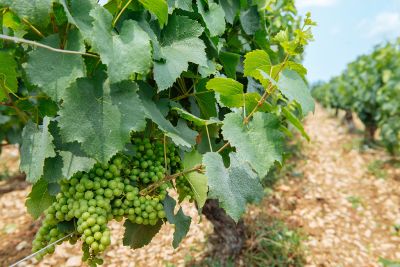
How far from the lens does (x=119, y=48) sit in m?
1.17

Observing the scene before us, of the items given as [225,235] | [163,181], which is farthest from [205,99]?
[225,235]

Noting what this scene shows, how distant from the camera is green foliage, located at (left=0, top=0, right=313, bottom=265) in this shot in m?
1.19

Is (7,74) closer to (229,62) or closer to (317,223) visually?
(229,62)

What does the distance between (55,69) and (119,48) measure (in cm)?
22

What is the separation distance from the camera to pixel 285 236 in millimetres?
4457

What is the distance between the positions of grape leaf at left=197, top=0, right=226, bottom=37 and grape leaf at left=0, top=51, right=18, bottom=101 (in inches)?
32.4

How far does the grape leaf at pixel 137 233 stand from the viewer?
1679 mm

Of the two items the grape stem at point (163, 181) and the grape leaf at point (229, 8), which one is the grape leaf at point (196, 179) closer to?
the grape stem at point (163, 181)

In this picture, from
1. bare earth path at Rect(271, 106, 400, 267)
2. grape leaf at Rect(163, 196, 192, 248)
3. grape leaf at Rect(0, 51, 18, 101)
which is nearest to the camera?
grape leaf at Rect(0, 51, 18, 101)

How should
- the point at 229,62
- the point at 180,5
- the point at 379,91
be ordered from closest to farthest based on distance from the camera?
the point at 180,5 < the point at 229,62 < the point at 379,91

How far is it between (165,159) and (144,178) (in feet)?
0.49

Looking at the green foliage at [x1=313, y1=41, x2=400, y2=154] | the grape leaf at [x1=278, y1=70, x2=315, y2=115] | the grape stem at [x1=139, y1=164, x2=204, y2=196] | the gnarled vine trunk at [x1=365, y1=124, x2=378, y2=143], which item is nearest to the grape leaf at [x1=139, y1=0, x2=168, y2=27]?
the grape leaf at [x1=278, y1=70, x2=315, y2=115]

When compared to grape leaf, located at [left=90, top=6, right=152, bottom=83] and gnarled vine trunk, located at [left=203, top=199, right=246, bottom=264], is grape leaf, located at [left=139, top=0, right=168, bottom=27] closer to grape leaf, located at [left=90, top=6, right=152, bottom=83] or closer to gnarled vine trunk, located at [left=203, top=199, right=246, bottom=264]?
grape leaf, located at [left=90, top=6, right=152, bottom=83]

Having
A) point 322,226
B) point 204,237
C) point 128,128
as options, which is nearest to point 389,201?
point 322,226
